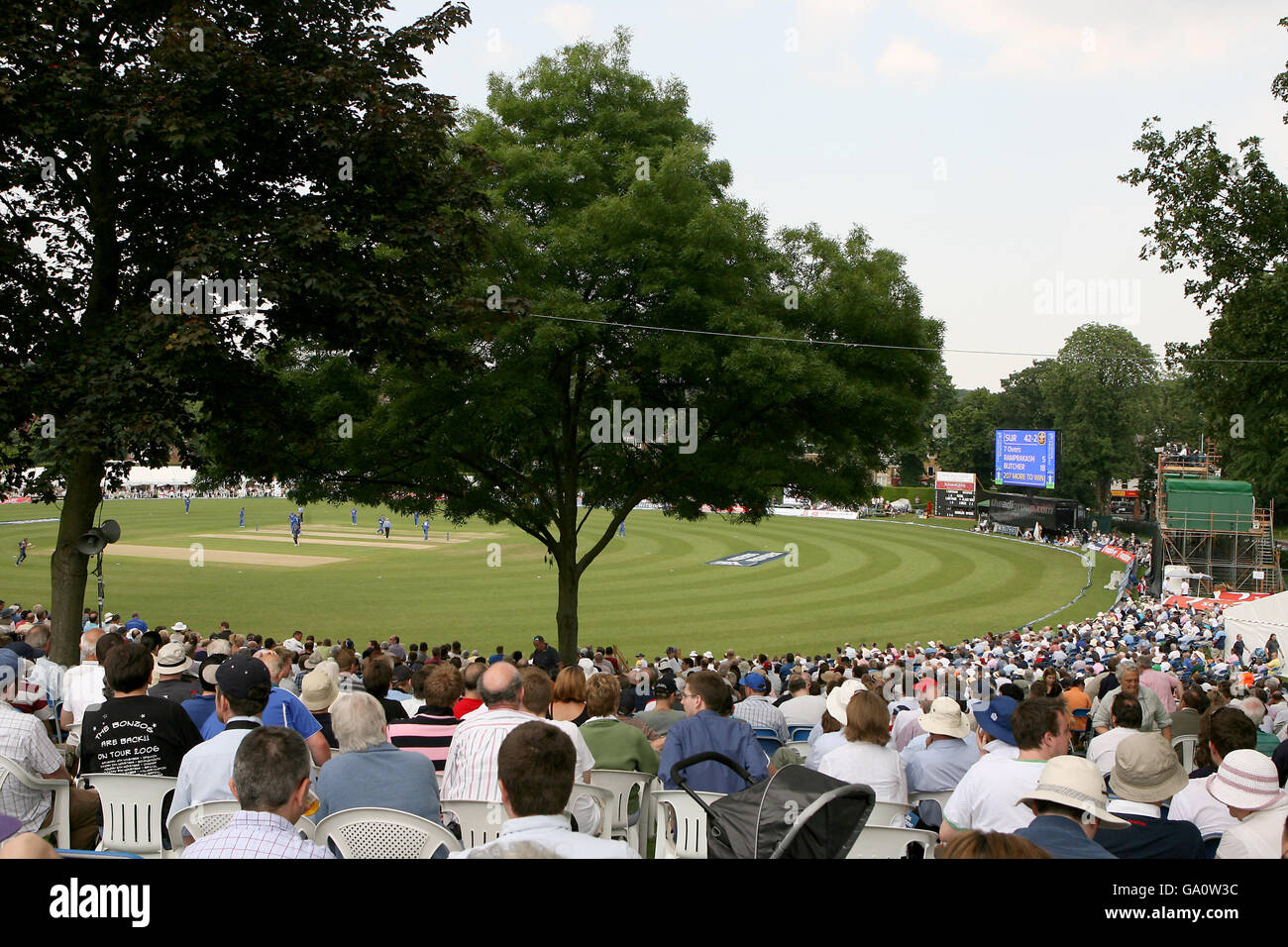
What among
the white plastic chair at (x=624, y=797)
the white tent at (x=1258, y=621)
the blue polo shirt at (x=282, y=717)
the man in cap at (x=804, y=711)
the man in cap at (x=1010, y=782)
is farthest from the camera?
the white tent at (x=1258, y=621)

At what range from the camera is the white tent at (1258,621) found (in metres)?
24.7

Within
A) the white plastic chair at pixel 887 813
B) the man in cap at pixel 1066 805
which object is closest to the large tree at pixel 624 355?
the white plastic chair at pixel 887 813

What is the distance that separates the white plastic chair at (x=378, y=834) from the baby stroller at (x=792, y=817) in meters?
1.45

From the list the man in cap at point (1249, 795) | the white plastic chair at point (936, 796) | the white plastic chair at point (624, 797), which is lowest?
the white plastic chair at point (936, 796)

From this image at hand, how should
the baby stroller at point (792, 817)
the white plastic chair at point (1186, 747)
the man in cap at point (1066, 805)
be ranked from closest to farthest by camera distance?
the baby stroller at point (792, 817)
the man in cap at point (1066, 805)
the white plastic chair at point (1186, 747)

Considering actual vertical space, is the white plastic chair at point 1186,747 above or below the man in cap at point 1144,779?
below

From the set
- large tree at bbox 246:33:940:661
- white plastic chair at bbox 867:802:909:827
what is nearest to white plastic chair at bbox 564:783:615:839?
white plastic chair at bbox 867:802:909:827

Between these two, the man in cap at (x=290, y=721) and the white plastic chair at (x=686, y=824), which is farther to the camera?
the man in cap at (x=290, y=721)

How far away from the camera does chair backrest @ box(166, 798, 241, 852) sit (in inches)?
216

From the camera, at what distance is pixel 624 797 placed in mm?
6730

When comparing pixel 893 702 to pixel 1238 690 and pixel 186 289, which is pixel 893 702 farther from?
pixel 186 289

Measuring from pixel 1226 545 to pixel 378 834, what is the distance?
→ 5680cm

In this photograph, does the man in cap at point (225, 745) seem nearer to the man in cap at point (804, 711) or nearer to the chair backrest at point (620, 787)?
the chair backrest at point (620, 787)
